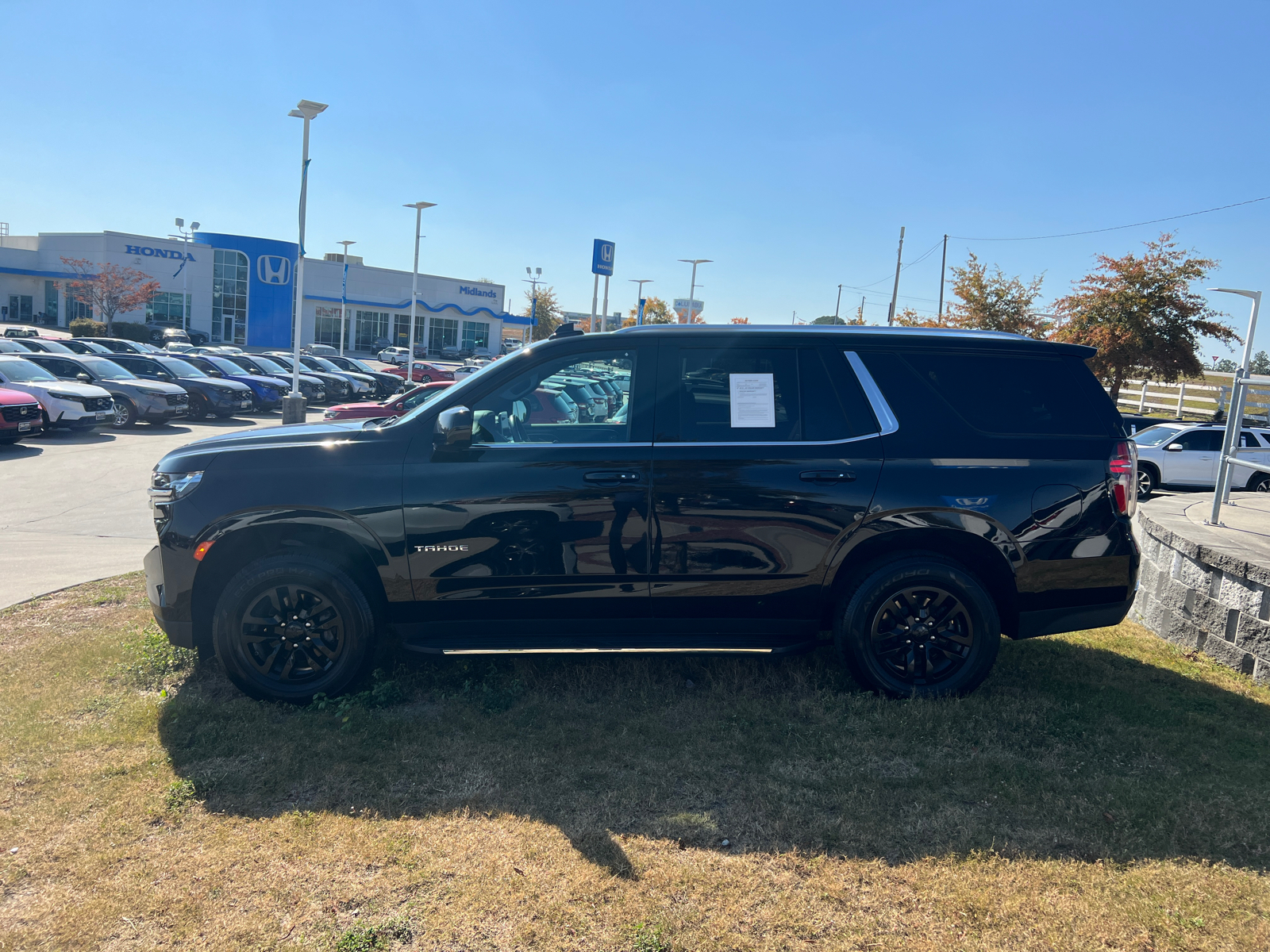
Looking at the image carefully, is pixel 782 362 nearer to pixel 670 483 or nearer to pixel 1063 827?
pixel 670 483

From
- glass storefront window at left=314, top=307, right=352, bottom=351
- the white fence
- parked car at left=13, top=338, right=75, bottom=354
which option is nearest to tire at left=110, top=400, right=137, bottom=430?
parked car at left=13, top=338, right=75, bottom=354

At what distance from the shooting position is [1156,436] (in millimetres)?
16656

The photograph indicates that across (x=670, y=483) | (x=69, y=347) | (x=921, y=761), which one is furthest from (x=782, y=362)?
(x=69, y=347)

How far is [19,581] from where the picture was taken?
700 centimetres

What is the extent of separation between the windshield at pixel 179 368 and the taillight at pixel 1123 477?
23.6 metres

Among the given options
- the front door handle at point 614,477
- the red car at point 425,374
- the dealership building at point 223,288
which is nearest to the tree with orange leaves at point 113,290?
the dealership building at point 223,288

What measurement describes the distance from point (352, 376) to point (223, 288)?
34.7 meters

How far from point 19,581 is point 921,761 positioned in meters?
6.91

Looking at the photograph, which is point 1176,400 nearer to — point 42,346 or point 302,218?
point 302,218

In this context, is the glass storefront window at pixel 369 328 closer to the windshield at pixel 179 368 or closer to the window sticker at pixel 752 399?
the windshield at pixel 179 368

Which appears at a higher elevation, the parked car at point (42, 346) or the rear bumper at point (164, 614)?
the parked car at point (42, 346)

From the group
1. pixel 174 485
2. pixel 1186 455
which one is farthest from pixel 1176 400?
pixel 174 485

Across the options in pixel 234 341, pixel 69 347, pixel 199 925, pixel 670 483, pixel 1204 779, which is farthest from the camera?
pixel 234 341

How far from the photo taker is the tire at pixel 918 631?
4.52m
